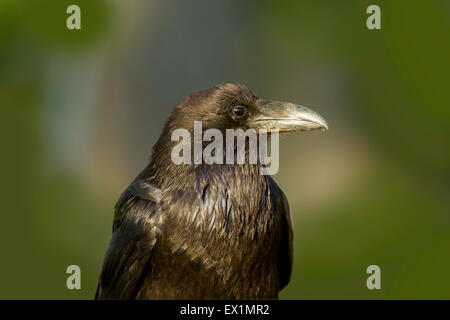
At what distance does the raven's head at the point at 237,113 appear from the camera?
377cm

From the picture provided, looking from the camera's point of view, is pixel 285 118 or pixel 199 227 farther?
pixel 285 118

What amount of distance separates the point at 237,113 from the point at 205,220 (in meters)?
0.65

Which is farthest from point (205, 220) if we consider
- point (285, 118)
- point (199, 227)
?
point (285, 118)

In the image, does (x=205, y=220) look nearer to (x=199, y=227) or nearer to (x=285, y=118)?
(x=199, y=227)

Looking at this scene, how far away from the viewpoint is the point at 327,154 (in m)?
7.32

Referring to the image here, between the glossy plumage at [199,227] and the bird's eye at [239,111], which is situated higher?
the bird's eye at [239,111]

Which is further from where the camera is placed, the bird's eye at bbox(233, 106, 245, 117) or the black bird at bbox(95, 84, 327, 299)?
the bird's eye at bbox(233, 106, 245, 117)

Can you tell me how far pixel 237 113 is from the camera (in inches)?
151

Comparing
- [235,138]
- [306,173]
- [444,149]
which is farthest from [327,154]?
[235,138]

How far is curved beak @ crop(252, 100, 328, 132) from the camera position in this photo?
3795mm

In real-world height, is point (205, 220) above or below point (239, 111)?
below

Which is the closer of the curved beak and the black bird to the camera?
the black bird

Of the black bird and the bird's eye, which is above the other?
the bird's eye

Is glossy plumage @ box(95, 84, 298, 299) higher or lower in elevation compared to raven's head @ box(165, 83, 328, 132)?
lower
